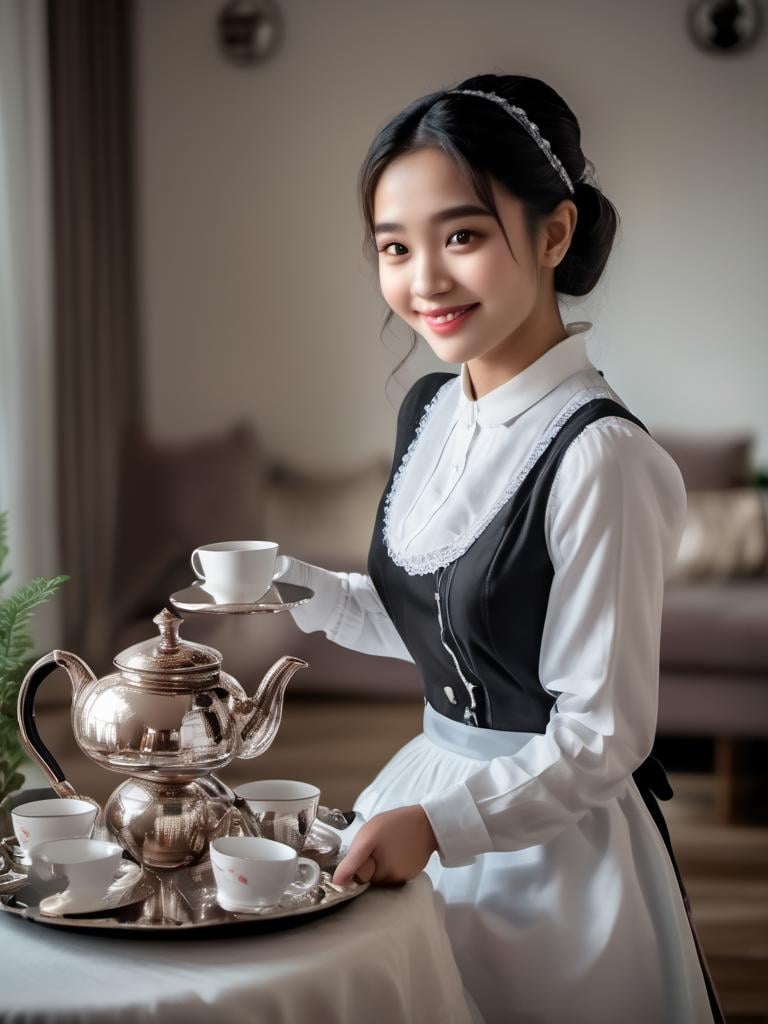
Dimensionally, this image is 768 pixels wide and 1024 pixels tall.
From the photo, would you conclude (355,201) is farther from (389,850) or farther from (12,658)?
(389,850)

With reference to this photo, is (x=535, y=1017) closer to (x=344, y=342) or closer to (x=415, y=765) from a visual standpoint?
(x=415, y=765)

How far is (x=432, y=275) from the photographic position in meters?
0.97

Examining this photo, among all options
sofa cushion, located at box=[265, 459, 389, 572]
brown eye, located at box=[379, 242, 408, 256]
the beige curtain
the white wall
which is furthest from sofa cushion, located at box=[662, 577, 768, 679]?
brown eye, located at box=[379, 242, 408, 256]

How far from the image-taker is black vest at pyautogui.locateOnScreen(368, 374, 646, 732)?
A: 970 millimetres

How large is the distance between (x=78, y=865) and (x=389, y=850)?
0.22 meters

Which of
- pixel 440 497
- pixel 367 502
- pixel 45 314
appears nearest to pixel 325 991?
pixel 440 497

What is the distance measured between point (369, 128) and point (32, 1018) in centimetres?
408

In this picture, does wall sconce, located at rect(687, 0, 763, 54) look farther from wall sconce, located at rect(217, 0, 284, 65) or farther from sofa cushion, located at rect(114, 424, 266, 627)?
sofa cushion, located at rect(114, 424, 266, 627)

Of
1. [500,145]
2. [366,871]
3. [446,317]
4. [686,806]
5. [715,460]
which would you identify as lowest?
[686,806]

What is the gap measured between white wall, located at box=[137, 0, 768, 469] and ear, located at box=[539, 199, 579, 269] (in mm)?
3221

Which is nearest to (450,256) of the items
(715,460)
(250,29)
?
(715,460)

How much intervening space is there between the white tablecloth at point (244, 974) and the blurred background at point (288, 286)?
2658 mm

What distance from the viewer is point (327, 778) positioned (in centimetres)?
302

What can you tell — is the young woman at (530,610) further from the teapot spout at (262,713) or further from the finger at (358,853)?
the teapot spout at (262,713)
